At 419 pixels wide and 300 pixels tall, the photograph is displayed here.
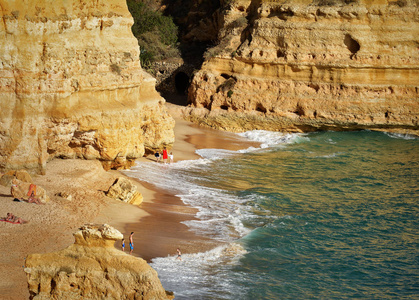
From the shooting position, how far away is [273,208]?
18.8m

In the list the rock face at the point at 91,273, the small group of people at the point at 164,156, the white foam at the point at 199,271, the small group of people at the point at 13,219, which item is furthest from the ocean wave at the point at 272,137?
the rock face at the point at 91,273

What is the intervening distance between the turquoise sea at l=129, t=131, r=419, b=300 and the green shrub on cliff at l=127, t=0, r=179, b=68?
13.8m

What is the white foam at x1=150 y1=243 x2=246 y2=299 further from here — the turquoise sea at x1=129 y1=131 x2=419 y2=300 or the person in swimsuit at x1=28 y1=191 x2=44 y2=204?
the person in swimsuit at x1=28 y1=191 x2=44 y2=204

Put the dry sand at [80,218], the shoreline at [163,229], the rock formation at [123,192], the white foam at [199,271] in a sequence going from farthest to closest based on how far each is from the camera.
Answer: the rock formation at [123,192]
the shoreline at [163,229]
the white foam at [199,271]
the dry sand at [80,218]

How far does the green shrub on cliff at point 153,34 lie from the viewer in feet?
128

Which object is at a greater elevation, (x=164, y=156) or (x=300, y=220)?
(x=164, y=156)

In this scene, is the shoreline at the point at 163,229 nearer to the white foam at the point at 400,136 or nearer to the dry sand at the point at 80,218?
the dry sand at the point at 80,218

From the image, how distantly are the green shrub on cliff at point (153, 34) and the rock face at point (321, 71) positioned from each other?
7067 mm

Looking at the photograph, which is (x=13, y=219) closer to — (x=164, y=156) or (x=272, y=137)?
(x=164, y=156)

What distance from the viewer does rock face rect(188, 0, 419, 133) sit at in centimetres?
3070

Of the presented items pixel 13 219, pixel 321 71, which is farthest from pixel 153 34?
pixel 13 219

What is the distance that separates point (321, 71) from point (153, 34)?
14.0 m

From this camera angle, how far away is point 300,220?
17.7 m

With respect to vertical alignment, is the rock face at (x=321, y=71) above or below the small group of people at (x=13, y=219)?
above
